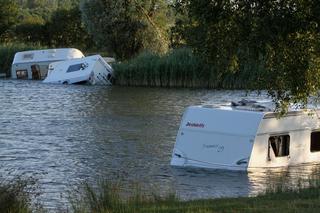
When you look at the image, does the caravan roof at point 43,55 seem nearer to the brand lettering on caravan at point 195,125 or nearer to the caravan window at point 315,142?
the caravan window at point 315,142

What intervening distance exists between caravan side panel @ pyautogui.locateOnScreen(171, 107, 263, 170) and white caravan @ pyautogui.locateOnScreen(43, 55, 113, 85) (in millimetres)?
37764

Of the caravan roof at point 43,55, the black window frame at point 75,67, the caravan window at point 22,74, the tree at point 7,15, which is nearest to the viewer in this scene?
the black window frame at point 75,67

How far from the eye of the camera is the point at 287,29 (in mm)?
12023

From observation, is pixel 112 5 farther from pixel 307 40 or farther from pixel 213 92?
pixel 307 40

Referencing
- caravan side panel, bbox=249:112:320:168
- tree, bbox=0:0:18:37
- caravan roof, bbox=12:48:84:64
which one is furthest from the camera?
tree, bbox=0:0:18:37

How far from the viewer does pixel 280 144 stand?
24172 mm

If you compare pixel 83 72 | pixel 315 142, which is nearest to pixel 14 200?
pixel 315 142

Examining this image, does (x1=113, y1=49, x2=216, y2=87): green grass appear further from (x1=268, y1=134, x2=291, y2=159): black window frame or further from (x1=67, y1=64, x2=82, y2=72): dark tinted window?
(x1=268, y1=134, x2=291, y2=159): black window frame

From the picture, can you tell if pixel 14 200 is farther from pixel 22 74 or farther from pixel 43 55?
pixel 22 74

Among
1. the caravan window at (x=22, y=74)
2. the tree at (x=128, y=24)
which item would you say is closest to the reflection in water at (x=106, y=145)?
the caravan window at (x=22, y=74)

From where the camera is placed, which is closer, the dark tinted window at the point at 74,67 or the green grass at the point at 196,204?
the green grass at the point at 196,204

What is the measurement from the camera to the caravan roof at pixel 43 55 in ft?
220

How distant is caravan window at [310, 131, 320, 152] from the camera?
991 inches

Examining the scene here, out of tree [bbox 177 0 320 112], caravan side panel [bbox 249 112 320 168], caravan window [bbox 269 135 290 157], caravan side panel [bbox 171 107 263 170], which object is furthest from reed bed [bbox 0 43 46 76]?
tree [bbox 177 0 320 112]
